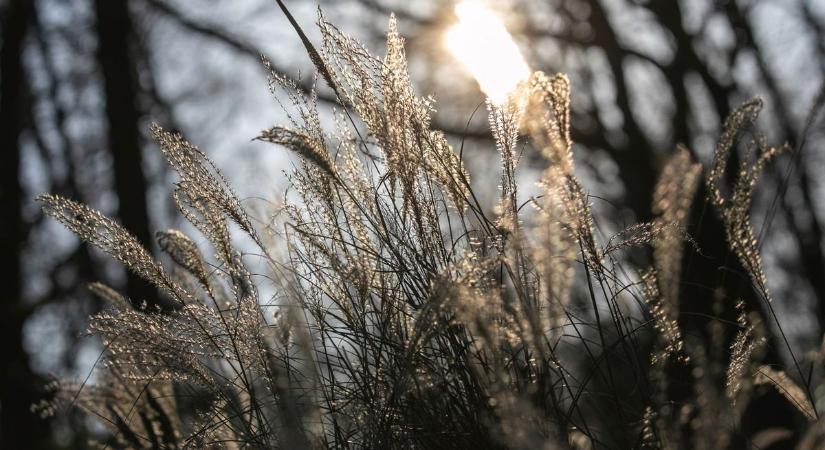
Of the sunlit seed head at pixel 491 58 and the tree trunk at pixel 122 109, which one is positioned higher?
the tree trunk at pixel 122 109

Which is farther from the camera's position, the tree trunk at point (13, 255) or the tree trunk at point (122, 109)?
the tree trunk at point (13, 255)

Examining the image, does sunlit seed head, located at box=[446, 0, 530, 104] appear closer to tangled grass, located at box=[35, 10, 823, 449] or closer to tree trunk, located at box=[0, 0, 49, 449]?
tangled grass, located at box=[35, 10, 823, 449]

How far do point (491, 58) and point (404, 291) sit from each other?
1.77ft

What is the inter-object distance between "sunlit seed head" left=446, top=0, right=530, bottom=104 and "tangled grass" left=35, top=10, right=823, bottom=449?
6cm

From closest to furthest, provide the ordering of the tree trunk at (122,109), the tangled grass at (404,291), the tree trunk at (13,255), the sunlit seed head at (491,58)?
the tangled grass at (404,291), the sunlit seed head at (491,58), the tree trunk at (122,109), the tree trunk at (13,255)

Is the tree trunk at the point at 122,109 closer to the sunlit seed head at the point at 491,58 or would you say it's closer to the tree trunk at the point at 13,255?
the tree trunk at the point at 13,255

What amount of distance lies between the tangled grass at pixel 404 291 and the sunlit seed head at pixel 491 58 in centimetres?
6

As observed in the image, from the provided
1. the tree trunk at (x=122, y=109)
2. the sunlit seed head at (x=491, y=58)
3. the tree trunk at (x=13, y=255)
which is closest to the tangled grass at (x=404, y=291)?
the sunlit seed head at (x=491, y=58)

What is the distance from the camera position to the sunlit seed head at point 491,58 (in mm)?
1893

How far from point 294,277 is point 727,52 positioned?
7.12 m

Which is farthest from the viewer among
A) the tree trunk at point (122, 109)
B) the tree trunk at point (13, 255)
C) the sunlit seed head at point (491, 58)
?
the tree trunk at point (13, 255)

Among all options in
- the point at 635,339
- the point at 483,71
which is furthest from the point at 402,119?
the point at 635,339

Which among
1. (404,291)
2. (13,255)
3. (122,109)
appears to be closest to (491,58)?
(404,291)

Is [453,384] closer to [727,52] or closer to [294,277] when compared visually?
[294,277]
